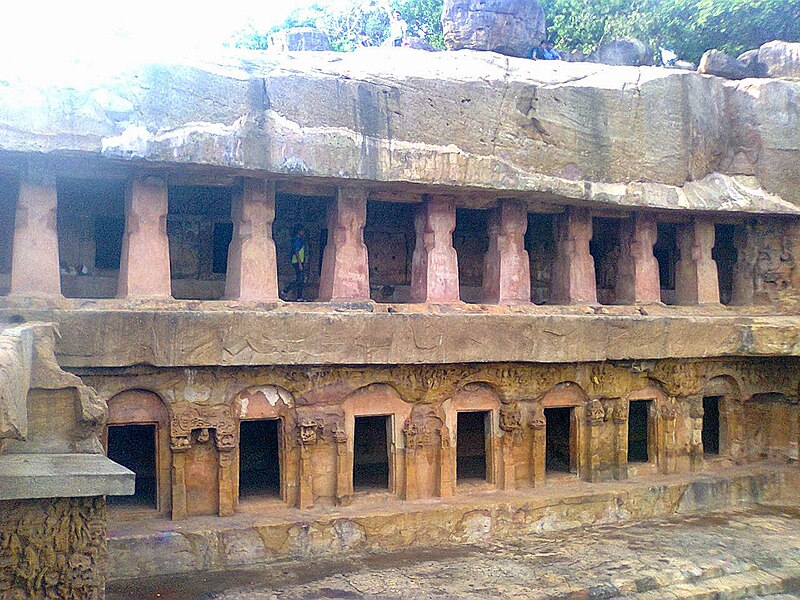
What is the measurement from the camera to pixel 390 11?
24297mm

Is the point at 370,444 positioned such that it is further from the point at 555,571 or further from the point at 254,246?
the point at 254,246

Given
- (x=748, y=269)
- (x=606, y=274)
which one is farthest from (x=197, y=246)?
(x=748, y=269)

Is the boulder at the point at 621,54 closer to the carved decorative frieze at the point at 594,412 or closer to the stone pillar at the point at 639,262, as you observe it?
the stone pillar at the point at 639,262

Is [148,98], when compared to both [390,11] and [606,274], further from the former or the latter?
[390,11]

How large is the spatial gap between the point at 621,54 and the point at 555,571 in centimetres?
900

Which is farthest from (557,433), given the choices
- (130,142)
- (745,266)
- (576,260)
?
(130,142)

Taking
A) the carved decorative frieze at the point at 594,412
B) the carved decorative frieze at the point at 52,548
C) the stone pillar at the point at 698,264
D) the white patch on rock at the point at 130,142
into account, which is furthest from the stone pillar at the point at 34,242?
the stone pillar at the point at 698,264

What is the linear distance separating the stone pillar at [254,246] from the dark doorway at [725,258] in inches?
251

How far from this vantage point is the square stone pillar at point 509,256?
853 centimetres

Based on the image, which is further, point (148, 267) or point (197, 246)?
point (197, 246)

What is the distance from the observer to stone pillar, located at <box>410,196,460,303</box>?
8188 mm

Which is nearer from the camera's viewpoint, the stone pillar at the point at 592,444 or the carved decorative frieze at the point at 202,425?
the carved decorative frieze at the point at 202,425

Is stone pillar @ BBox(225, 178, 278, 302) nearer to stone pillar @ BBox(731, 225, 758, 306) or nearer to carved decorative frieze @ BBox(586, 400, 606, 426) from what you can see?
carved decorative frieze @ BBox(586, 400, 606, 426)

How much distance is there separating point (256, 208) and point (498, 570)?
13.6ft
